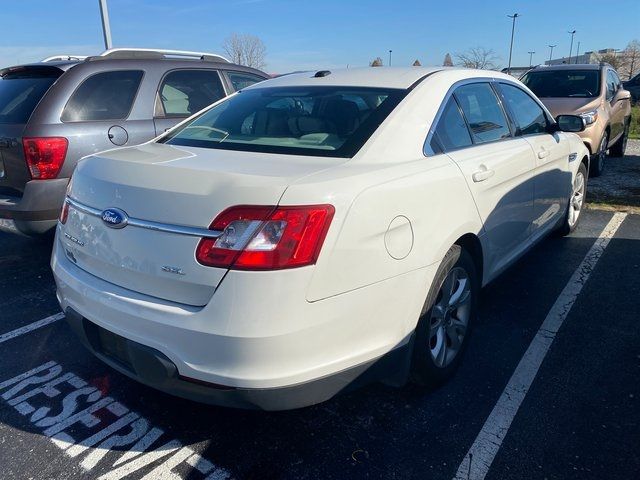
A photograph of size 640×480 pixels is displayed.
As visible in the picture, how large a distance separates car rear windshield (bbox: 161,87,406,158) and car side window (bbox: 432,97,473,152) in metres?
0.28

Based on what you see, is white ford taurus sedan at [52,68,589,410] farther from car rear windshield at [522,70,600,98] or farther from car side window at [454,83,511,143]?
car rear windshield at [522,70,600,98]

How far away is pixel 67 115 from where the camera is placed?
14.0ft

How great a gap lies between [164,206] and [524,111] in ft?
10.0

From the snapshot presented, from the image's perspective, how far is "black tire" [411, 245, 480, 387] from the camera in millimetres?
2461

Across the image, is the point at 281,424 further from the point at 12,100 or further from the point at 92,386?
the point at 12,100

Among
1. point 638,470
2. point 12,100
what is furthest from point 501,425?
point 12,100

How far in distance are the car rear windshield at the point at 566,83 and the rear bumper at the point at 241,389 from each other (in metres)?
7.70

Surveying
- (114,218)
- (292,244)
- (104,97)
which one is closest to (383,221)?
(292,244)

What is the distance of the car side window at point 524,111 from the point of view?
377cm

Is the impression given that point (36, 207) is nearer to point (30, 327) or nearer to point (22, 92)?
point (30, 327)

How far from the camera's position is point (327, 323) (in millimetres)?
1966

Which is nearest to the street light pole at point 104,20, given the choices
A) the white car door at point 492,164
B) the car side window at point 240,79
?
the car side window at point 240,79

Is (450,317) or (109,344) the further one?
(450,317)

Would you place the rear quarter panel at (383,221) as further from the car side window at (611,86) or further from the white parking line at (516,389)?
the car side window at (611,86)
